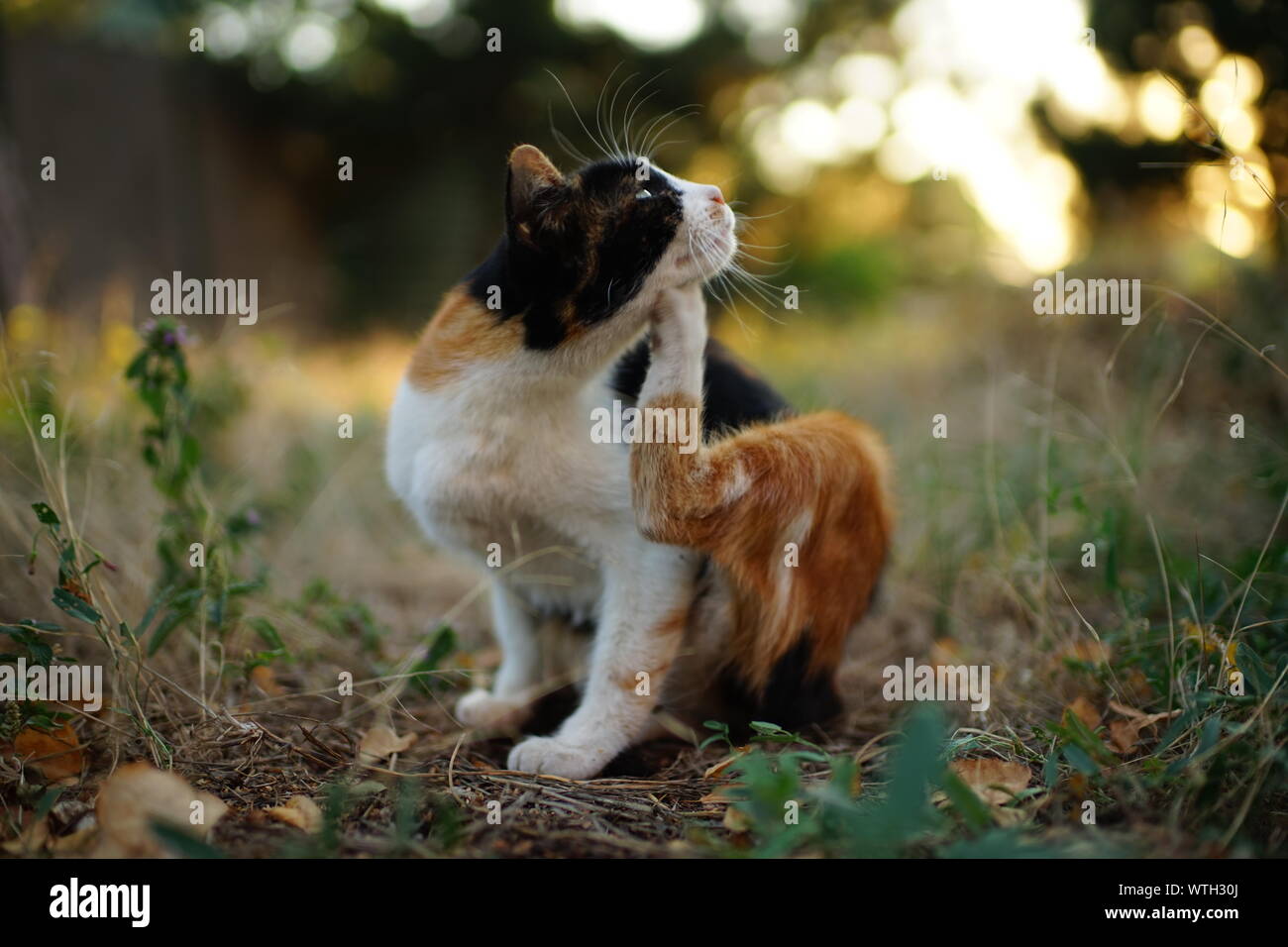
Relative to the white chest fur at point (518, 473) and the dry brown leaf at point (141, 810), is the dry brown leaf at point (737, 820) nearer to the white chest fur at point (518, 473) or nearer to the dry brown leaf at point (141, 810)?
the white chest fur at point (518, 473)

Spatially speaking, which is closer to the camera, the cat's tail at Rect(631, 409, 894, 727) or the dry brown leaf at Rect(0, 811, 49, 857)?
the dry brown leaf at Rect(0, 811, 49, 857)

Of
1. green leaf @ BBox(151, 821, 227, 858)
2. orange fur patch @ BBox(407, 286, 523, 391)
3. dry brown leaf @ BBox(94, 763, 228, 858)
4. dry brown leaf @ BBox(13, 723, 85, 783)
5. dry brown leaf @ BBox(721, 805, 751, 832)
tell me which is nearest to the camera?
green leaf @ BBox(151, 821, 227, 858)

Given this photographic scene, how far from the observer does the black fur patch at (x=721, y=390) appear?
2.33m

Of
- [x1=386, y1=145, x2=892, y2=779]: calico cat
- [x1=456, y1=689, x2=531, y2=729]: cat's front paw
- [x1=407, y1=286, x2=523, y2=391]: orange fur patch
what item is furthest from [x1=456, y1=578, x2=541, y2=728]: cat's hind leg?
[x1=407, y1=286, x2=523, y2=391]: orange fur patch

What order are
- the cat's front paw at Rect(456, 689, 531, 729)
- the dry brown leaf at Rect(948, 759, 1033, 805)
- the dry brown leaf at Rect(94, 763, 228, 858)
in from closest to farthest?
the dry brown leaf at Rect(94, 763, 228, 858) < the dry brown leaf at Rect(948, 759, 1033, 805) < the cat's front paw at Rect(456, 689, 531, 729)

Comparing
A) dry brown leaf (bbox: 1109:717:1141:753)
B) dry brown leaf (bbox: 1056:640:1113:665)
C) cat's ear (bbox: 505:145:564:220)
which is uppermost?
cat's ear (bbox: 505:145:564:220)

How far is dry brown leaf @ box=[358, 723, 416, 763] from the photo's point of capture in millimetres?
2113

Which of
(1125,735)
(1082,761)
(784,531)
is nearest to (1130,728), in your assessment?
(1125,735)

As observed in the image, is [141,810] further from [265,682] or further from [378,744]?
[265,682]

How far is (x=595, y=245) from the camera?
7.03 ft

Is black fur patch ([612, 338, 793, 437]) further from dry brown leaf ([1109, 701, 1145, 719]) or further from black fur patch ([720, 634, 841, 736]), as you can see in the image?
dry brown leaf ([1109, 701, 1145, 719])

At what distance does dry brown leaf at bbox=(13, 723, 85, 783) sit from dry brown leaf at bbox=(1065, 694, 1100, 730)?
2.23 meters

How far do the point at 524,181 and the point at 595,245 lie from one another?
0.21 metres

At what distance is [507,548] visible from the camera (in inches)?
94.1
